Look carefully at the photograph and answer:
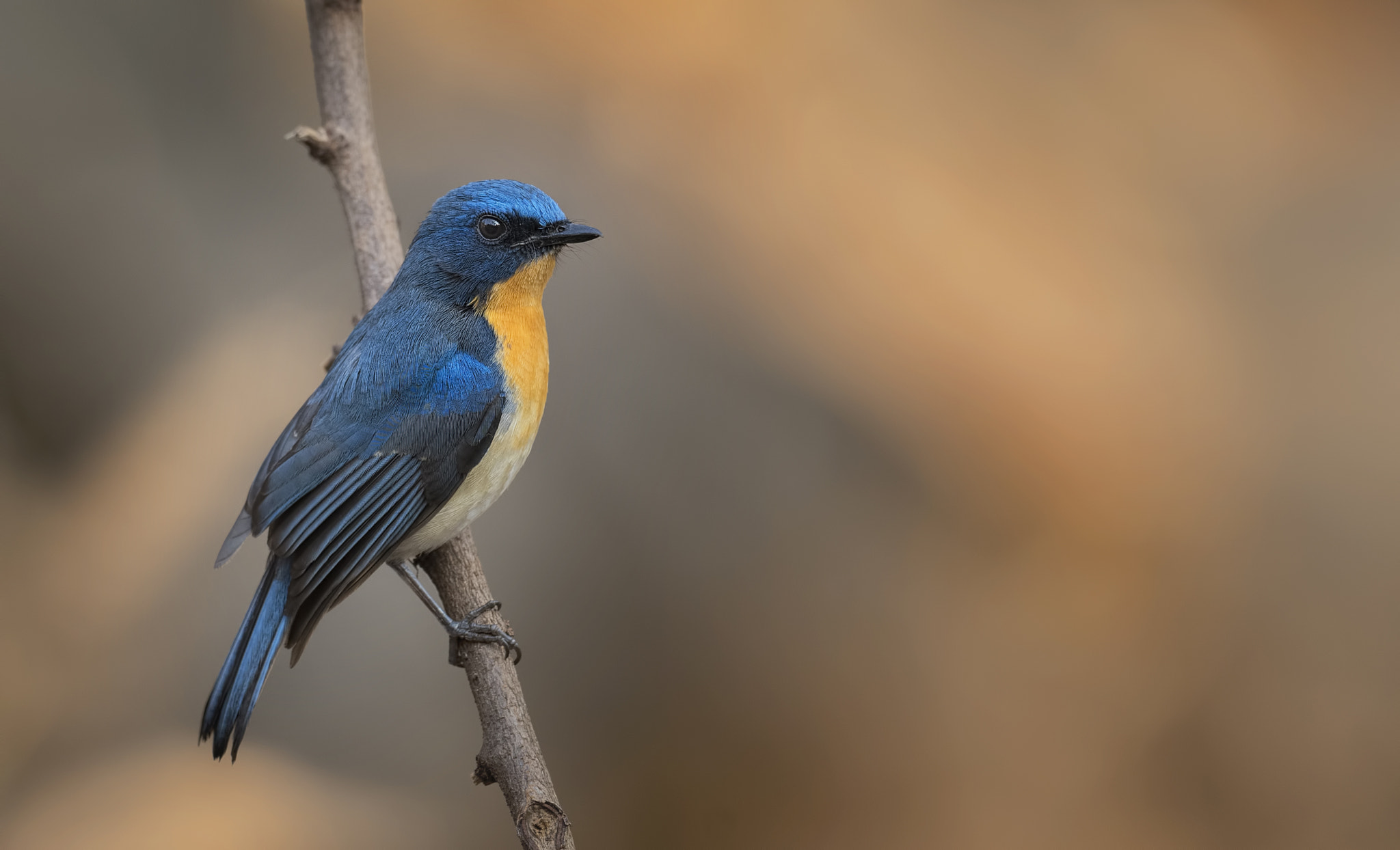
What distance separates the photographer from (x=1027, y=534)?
5730 mm

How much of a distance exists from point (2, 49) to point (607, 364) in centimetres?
351

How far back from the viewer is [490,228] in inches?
133

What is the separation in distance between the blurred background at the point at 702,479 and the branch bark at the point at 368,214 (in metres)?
1.66

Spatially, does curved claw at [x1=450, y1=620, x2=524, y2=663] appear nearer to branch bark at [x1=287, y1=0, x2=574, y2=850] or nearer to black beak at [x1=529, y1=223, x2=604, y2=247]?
branch bark at [x1=287, y1=0, x2=574, y2=850]

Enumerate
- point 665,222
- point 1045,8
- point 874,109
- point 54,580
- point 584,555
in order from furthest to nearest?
point 1045,8 → point 874,109 → point 665,222 → point 54,580 → point 584,555

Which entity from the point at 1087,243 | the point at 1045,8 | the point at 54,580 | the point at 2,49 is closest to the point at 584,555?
the point at 54,580

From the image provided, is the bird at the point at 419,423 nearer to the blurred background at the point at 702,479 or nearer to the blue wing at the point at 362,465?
the blue wing at the point at 362,465

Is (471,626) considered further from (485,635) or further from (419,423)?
(419,423)

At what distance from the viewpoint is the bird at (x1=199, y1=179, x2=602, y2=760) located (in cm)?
311

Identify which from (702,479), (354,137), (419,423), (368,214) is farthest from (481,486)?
(702,479)

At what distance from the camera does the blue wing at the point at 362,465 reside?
10.2 feet

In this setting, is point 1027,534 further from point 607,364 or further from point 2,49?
point 2,49

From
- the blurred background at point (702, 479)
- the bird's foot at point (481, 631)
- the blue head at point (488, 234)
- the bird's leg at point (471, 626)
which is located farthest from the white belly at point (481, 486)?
the blurred background at point (702, 479)

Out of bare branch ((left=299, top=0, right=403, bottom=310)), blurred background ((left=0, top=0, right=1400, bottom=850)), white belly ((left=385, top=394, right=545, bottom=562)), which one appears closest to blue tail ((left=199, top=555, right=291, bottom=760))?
white belly ((left=385, top=394, right=545, bottom=562))
